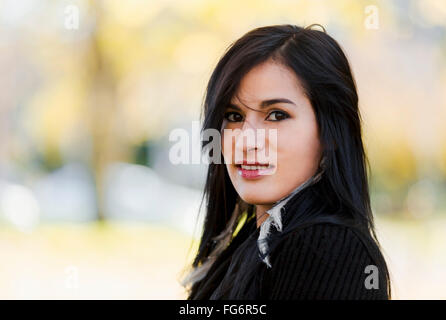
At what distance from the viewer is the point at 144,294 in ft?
16.9

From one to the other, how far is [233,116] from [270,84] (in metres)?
0.16

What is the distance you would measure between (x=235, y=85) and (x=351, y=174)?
39 cm

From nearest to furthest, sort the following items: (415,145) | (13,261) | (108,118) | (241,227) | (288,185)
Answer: (288,185) < (241,227) < (13,261) < (415,145) < (108,118)

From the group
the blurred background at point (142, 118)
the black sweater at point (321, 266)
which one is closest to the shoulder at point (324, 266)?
the black sweater at point (321, 266)

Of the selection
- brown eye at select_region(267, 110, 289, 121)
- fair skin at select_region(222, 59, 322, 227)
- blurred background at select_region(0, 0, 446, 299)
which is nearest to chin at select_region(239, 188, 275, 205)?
fair skin at select_region(222, 59, 322, 227)

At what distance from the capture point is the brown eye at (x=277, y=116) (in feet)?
4.97

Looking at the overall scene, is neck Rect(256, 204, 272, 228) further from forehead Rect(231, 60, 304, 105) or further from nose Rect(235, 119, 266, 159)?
forehead Rect(231, 60, 304, 105)

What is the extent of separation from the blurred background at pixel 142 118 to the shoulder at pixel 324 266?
15.7 ft

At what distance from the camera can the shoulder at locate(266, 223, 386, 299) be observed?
1296 mm

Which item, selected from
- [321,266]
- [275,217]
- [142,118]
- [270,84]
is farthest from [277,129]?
[142,118]

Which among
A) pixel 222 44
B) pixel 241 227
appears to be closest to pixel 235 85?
pixel 241 227

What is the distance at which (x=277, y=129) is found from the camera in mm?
1513

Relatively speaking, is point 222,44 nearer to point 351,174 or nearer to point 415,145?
point 415,145

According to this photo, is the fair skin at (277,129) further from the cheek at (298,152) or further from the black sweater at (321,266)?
the black sweater at (321,266)
